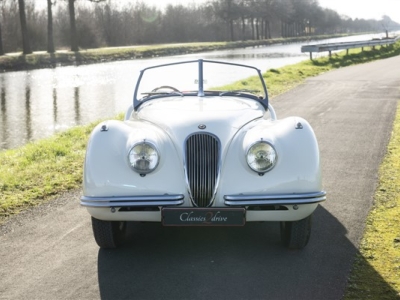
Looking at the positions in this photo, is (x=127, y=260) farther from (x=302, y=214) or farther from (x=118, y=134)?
(x=302, y=214)

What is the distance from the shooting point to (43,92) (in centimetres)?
2175

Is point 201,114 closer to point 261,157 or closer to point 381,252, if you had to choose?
point 261,157

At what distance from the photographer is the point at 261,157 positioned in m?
4.62

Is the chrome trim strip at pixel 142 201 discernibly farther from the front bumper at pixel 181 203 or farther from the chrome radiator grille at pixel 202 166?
the chrome radiator grille at pixel 202 166

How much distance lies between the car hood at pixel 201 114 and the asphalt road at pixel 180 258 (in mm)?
996

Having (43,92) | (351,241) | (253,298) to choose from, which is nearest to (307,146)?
(351,241)

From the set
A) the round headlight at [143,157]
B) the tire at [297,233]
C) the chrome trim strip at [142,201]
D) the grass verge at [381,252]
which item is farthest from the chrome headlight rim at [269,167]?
the grass verge at [381,252]

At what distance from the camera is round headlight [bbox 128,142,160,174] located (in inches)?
181

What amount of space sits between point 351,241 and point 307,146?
97cm

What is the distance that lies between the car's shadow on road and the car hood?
97 centimetres

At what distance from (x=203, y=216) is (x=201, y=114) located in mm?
1106

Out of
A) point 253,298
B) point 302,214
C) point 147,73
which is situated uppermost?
point 147,73

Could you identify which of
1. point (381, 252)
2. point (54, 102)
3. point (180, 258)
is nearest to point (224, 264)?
point (180, 258)

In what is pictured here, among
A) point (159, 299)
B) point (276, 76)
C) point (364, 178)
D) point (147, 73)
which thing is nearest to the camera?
point (159, 299)
